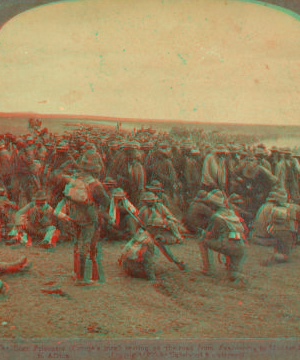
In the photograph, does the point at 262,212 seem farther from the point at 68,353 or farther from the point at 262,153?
the point at 68,353

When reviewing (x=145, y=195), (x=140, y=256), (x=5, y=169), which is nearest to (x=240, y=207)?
(x=145, y=195)

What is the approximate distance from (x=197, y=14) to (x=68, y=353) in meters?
3.83

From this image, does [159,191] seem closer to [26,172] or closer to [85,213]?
[85,213]

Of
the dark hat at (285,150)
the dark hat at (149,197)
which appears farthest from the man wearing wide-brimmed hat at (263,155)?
the dark hat at (149,197)

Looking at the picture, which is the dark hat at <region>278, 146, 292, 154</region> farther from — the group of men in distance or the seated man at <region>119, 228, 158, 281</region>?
the seated man at <region>119, 228, 158, 281</region>

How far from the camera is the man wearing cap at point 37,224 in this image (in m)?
4.61

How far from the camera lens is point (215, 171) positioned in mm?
4738

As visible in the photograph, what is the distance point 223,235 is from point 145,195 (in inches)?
37.0

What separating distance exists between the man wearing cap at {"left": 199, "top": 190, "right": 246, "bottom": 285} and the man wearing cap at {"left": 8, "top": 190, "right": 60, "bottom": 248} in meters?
1.61

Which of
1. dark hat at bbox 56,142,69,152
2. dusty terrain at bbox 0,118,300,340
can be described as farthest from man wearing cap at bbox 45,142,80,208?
dusty terrain at bbox 0,118,300,340

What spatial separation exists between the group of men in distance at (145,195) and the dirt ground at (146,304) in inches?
4.0

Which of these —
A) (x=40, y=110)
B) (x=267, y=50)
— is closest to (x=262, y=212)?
(x=267, y=50)

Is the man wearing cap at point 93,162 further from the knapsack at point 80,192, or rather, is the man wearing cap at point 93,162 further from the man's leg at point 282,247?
the man's leg at point 282,247

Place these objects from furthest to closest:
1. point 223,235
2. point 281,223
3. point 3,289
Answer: point 281,223 < point 223,235 < point 3,289
